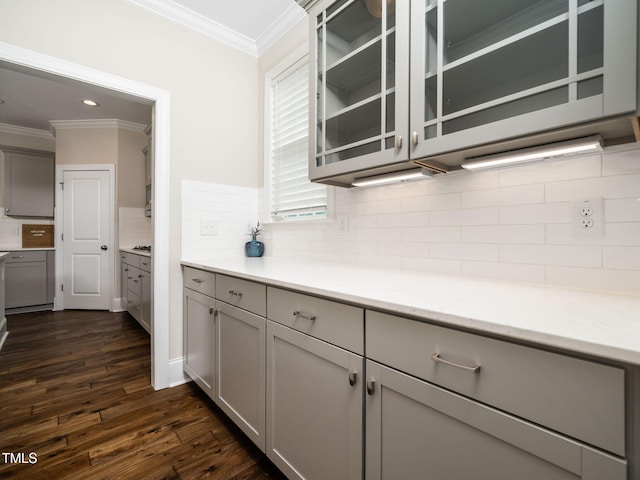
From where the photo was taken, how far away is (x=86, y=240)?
4.48 meters

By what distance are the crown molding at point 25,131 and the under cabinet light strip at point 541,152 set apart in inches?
249

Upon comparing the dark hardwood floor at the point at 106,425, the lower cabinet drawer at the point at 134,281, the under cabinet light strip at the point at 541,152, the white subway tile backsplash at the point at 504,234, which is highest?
the under cabinet light strip at the point at 541,152

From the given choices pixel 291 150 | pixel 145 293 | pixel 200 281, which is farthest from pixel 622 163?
pixel 145 293

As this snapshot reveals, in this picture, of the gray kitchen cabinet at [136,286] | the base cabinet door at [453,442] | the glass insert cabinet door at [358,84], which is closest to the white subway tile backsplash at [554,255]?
the glass insert cabinet door at [358,84]

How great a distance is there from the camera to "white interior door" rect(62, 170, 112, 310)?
444 cm

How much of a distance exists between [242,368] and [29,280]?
473cm

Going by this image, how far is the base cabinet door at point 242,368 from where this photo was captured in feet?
4.58

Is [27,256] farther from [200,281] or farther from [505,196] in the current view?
[505,196]

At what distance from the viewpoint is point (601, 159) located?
1017 millimetres

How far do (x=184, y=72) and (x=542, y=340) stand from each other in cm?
270

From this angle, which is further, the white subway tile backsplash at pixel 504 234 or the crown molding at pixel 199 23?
the crown molding at pixel 199 23

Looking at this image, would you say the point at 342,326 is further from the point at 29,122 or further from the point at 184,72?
the point at 29,122

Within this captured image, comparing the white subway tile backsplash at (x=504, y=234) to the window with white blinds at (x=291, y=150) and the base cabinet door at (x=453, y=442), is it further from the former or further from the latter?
the window with white blinds at (x=291, y=150)

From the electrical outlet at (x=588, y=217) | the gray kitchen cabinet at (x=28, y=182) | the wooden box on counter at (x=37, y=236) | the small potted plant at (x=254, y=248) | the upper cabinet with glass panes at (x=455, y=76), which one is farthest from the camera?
the wooden box on counter at (x=37, y=236)
